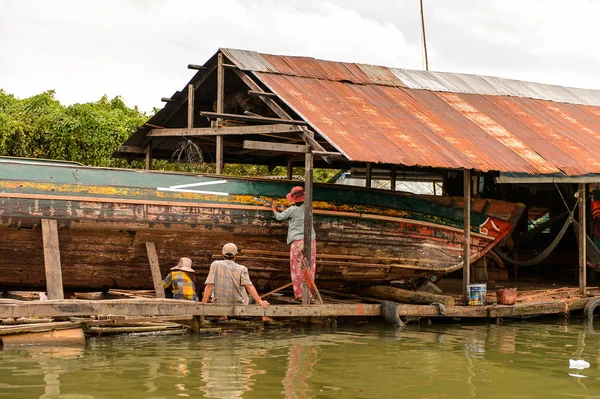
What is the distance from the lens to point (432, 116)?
15320mm

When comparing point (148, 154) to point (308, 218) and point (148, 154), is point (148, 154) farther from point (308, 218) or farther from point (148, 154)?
point (308, 218)

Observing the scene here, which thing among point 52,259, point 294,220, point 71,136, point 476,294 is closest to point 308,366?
point 294,220

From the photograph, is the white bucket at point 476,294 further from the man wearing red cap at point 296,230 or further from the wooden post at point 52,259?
the wooden post at point 52,259

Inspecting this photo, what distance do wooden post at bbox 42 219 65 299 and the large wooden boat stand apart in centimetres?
21

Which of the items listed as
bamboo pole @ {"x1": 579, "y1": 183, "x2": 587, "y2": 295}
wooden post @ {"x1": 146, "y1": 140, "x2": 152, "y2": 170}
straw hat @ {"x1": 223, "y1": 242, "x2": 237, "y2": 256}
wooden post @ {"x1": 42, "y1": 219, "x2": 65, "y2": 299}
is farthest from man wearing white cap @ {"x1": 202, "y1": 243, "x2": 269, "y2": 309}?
bamboo pole @ {"x1": 579, "y1": 183, "x2": 587, "y2": 295}

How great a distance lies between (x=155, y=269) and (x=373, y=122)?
4309 mm

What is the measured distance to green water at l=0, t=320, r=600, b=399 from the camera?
8398 millimetres

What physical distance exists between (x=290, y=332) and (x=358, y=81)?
5.55 m

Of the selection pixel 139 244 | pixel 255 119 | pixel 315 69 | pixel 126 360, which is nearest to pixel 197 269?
pixel 139 244

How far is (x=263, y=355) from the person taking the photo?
33.7 ft

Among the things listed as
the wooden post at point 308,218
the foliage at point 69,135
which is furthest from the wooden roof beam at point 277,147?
the foliage at point 69,135

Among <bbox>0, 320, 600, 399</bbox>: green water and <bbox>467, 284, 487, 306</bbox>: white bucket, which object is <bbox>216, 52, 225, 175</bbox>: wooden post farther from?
<bbox>467, 284, 487, 306</bbox>: white bucket

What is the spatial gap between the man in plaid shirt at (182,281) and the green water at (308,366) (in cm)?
74

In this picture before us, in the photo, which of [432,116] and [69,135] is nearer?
[432,116]
